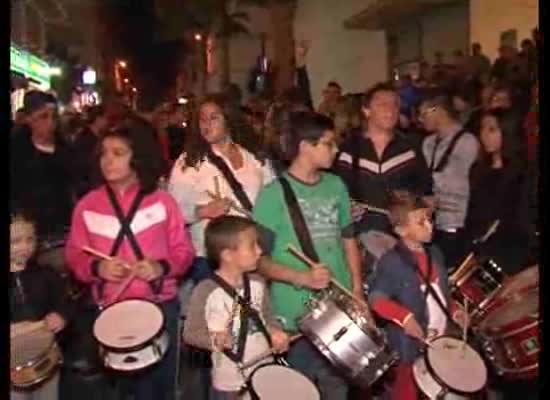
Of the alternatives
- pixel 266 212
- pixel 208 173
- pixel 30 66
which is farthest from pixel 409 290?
pixel 30 66

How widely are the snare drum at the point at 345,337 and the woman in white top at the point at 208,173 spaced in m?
0.24

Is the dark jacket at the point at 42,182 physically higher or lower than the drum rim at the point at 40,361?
higher

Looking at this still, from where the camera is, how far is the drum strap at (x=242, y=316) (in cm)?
227

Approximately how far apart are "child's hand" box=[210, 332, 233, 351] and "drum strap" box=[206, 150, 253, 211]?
0.25 m

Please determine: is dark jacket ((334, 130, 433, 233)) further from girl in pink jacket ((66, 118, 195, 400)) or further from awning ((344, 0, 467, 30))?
girl in pink jacket ((66, 118, 195, 400))

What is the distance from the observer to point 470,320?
7.89 feet

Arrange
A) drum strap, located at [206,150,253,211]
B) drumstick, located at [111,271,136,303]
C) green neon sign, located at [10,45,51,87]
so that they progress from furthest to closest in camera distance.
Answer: drum strap, located at [206,150,253,211] → drumstick, located at [111,271,136,303] → green neon sign, located at [10,45,51,87]

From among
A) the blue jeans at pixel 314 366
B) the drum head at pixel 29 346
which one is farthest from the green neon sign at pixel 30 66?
the blue jeans at pixel 314 366

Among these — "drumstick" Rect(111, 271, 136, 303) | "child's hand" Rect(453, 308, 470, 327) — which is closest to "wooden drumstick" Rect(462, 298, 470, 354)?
"child's hand" Rect(453, 308, 470, 327)

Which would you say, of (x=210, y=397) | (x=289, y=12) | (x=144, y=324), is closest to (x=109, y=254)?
(x=144, y=324)

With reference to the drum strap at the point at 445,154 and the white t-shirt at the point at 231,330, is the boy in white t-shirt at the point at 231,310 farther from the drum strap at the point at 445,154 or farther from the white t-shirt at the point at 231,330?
the drum strap at the point at 445,154

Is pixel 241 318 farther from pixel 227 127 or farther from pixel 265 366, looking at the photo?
pixel 227 127

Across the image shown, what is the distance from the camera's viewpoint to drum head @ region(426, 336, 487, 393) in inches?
91.3
